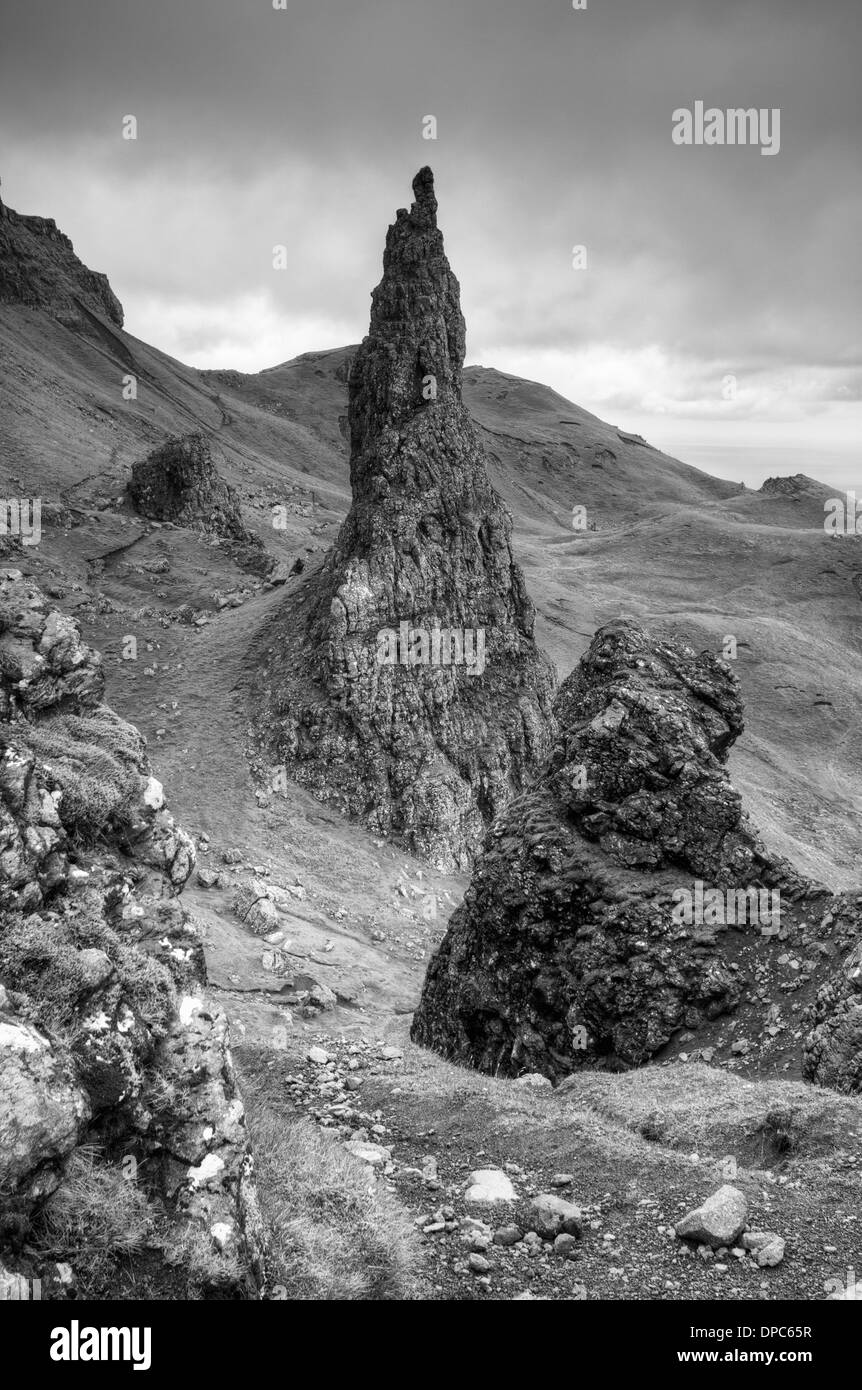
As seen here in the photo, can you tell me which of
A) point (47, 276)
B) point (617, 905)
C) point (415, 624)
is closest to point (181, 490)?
point (415, 624)

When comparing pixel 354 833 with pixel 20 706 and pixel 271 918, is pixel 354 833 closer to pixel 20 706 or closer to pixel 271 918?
pixel 271 918

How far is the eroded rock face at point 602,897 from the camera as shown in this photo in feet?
56.8

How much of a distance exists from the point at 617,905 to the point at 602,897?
42 centimetres

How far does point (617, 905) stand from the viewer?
1841 centimetres

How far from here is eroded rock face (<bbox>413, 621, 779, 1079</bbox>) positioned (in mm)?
17312

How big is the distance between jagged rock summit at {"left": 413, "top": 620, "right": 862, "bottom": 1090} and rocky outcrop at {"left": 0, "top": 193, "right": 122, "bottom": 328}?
435ft

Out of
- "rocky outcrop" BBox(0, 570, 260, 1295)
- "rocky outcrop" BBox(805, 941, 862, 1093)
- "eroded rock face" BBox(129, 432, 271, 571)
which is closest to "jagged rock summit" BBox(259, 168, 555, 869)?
"eroded rock face" BBox(129, 432, 271, 571)

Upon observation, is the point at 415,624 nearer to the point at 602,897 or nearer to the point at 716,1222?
the point at 602,897

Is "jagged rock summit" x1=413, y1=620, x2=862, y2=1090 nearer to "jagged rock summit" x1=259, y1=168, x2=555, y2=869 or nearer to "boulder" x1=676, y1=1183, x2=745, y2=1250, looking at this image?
"boulder" x1=676, y1=1183, x2=745, y2=1250

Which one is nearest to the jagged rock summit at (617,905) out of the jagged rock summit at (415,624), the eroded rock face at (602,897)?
the eroded rock face at (602,897)

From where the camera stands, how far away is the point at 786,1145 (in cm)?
1149

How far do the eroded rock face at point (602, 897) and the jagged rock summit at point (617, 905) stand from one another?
0.03m

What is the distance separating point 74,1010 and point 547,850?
13310mm
